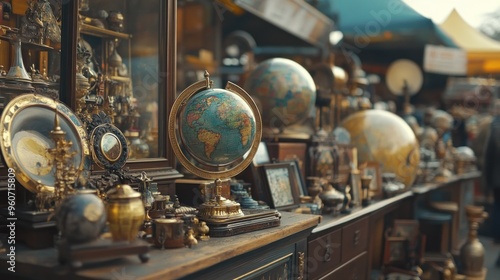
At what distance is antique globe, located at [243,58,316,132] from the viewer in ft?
12.5

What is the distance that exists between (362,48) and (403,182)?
5.85 metres

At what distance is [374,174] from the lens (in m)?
4.53

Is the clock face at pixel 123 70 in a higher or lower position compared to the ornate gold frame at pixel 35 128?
higher

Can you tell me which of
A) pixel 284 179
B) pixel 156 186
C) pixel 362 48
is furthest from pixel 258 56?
pixel 156 186

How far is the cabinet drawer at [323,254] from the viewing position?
298 cm

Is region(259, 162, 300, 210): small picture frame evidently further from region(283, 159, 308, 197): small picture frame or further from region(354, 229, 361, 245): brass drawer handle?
region(354, 229, 361, 245): brass drawer handle

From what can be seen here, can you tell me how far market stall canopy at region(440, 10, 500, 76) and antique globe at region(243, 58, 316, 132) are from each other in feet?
22.6

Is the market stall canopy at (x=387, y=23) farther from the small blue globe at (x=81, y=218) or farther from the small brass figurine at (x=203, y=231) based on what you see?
the small blue globe at (x=81, y=218)

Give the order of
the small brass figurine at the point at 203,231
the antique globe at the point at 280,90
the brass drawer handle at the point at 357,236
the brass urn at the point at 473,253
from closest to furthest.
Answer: the small brass figurine at the point at 203,231, the brass drawer handle at the point at 357,236, the antique globe at the point at 280,90, the brass urn at the point at 473,253

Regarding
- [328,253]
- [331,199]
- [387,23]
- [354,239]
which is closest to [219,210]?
[328,253]

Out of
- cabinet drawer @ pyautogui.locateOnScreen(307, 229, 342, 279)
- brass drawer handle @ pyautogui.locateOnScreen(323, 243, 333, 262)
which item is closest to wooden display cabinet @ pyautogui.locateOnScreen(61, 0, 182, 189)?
cabinet drawer @ pyautogui.locateOnScreen(307, 229, 342, 279)

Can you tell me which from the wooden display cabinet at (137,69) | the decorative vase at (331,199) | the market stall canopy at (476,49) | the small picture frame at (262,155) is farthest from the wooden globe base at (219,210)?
the market stall canopy at (476,49)

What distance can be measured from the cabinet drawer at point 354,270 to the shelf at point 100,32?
5.94 feet

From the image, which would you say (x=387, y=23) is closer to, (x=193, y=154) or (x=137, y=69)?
(x=137, y=69)
